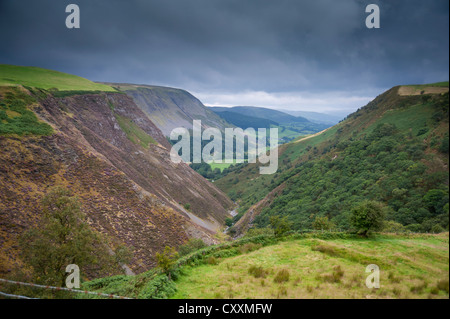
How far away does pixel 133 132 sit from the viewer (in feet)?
276

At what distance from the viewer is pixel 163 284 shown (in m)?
16.3

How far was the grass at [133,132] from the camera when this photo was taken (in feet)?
265

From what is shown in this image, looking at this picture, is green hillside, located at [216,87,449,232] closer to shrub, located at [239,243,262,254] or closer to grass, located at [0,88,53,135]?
shrub, located at [239,243,262,254]

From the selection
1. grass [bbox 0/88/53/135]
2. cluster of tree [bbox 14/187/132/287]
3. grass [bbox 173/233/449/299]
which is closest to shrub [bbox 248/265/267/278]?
grass [bbox 173/233/449/299]

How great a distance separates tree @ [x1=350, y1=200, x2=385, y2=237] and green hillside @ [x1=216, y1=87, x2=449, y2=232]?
543cm

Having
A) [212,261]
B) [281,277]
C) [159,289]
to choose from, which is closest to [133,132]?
[212,261]

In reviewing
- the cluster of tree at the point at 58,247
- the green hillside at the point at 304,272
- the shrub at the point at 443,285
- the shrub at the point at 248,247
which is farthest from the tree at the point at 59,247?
the shrub at the point at 443,285

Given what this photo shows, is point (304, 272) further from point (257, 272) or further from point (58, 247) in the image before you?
point (58, 247)

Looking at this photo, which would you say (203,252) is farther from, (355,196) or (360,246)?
(355,196)

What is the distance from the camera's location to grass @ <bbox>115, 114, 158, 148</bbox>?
80.6m

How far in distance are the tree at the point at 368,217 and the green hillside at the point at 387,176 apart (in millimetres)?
5431

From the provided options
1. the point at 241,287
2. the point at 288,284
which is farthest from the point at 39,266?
the point at 288,284
